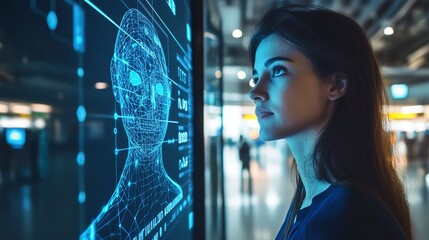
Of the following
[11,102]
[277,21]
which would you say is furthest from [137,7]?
[11,102]

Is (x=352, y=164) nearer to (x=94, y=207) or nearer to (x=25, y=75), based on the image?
(x=94, y=207)

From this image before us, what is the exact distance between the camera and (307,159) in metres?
1.01

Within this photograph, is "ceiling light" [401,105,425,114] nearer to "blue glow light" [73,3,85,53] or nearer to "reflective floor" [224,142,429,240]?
"reflective floor" [224,142,429,240]

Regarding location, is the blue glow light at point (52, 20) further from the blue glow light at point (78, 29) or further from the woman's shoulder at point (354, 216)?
the woman's shoulder at point (354, 216)

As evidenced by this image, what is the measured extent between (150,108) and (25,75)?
1.63 feet

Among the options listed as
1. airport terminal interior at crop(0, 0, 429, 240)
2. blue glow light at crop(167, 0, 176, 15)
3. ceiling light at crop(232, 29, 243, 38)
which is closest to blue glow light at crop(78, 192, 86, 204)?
airport terminal interior at crop(0, 0, 429, 240)

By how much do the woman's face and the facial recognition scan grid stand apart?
0.28m

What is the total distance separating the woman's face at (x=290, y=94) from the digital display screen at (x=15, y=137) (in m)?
0.70

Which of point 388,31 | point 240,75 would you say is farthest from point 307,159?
point 240,75

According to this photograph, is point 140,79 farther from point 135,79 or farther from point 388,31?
point 388,31

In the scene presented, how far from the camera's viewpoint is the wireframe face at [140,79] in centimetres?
71

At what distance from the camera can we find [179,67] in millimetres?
1253

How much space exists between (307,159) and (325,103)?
16 centimetres

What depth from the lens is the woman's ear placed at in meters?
0.97
